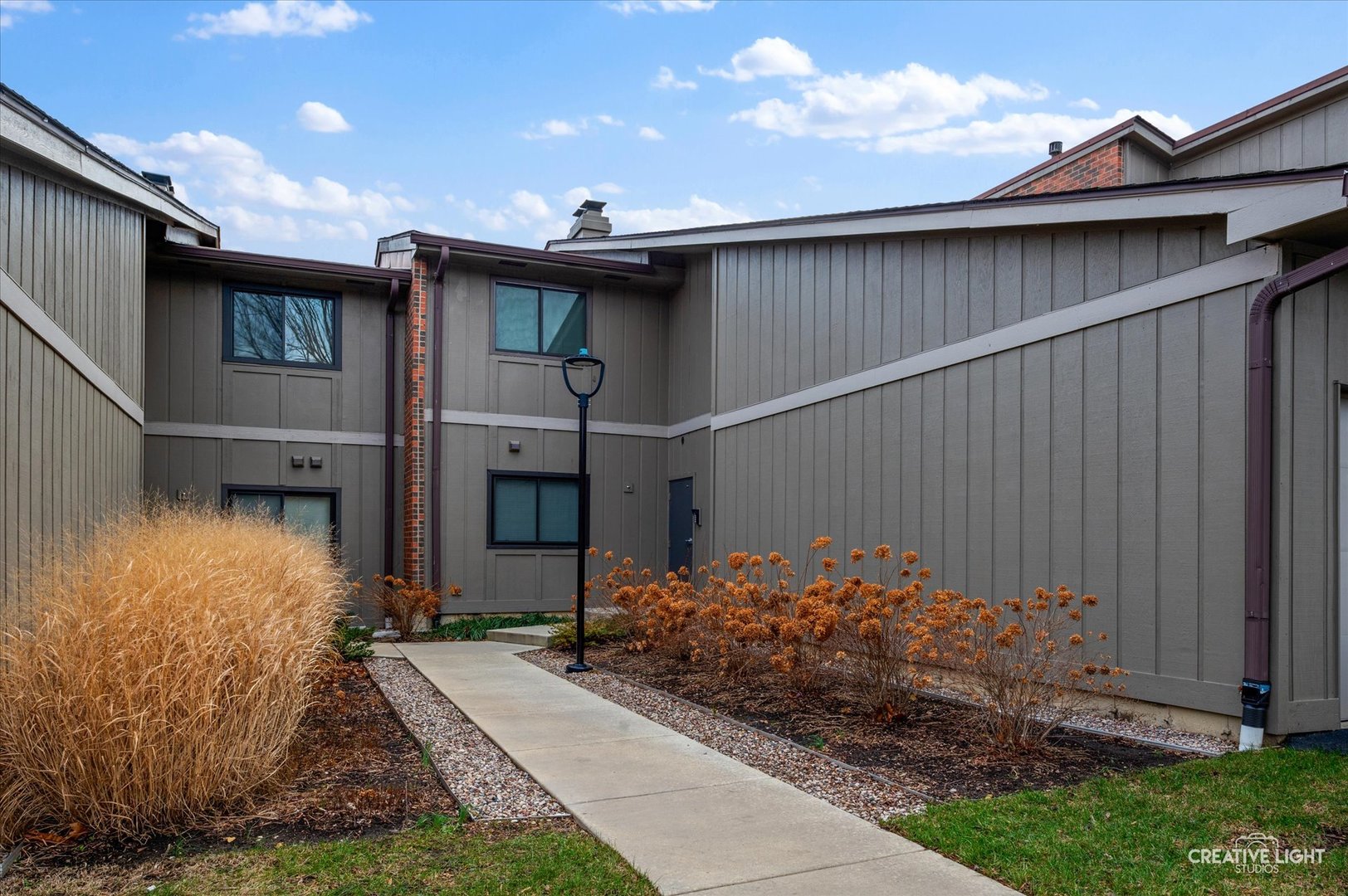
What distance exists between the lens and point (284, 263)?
1260 cm

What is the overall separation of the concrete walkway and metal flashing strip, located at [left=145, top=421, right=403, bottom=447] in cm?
716

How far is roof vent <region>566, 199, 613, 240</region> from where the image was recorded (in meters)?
15.0

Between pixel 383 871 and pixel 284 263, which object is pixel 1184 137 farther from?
pixel 284 263

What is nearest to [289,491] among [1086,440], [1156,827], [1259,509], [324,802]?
[324,802]

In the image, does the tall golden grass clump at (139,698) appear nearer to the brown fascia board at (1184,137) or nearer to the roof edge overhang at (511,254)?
the roof edge overhang at (511,254)

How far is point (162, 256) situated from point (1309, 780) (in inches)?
496

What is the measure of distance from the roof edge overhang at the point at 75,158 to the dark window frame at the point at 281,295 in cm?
135

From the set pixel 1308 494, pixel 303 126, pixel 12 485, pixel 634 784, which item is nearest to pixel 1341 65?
pixel 1308 494


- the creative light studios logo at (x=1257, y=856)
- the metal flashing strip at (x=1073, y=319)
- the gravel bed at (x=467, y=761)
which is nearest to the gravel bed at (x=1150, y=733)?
the creative light studios logo at (x=1257, y=856)

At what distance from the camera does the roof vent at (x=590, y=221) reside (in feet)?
49.2

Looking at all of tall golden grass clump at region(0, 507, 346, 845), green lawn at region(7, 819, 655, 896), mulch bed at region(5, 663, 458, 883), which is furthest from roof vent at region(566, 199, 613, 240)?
green lawn at region(7, 819, 655, 896)

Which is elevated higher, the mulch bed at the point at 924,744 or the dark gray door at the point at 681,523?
the dark gray door at the point at 681,523

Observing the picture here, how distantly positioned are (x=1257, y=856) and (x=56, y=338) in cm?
843

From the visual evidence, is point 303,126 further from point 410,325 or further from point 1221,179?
point 1221,179
